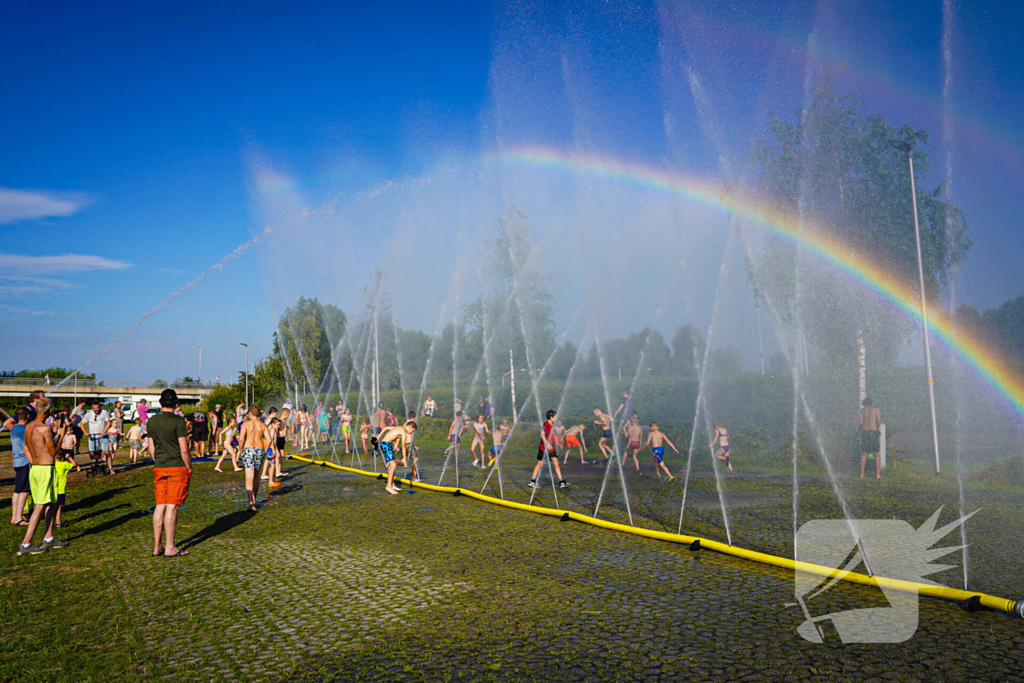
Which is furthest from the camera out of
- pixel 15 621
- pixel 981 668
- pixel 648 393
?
pixel 648 393

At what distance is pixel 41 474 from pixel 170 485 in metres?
2.16

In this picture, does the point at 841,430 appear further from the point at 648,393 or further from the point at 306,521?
the point at 306,521

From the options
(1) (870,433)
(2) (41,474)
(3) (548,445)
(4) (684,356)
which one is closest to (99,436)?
(2) (41,474)

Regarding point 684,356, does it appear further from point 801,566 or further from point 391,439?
point 801,566

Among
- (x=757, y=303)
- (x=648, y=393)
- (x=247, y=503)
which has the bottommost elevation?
(x=247, y=503)

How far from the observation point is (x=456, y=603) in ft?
23.0

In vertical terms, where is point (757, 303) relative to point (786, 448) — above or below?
above

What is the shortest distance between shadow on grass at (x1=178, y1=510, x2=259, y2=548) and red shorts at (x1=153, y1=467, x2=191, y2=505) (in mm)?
1069

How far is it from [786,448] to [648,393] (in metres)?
11.5

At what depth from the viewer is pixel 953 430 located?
26.2 m

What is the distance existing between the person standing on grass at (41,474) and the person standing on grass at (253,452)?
146 inches

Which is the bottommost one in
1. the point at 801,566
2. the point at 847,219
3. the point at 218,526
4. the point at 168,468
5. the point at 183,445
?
the point at 218,526

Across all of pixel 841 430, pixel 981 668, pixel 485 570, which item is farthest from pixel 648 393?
pixel 981 668

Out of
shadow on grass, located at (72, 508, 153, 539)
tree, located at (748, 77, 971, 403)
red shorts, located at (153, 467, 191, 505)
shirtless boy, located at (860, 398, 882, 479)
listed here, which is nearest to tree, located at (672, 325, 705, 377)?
tree, located at (748, 77, 971, 403)
